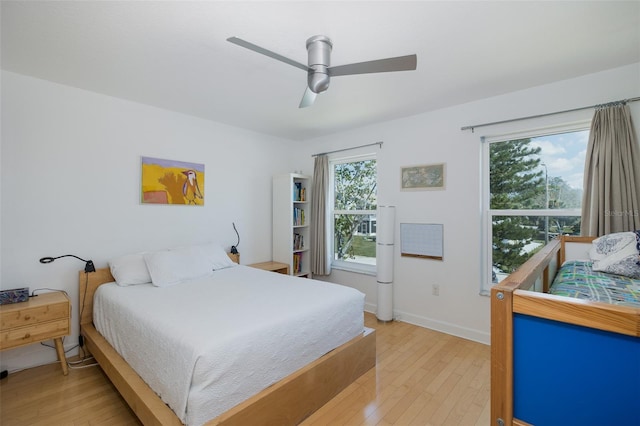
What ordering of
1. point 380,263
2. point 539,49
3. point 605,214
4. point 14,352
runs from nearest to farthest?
point 539,49
point 605,214
point 14,352
point 380,263

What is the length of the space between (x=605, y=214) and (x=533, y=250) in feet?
2.19

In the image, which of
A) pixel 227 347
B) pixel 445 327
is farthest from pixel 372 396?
pixel 445 327

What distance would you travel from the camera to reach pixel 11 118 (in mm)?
2283

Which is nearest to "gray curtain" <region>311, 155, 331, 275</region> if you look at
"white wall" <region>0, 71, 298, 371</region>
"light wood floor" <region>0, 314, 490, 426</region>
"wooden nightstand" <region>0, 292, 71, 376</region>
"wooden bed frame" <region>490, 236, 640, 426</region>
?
"white wall" <region>0, 71, 298, 371</region>

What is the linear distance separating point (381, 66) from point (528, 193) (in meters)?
2.05

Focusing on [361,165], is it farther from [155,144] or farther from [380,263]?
[155,144]

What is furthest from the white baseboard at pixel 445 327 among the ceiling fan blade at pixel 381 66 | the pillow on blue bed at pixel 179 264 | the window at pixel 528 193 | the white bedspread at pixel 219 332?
the ceiling fan blade at pixel 381 66

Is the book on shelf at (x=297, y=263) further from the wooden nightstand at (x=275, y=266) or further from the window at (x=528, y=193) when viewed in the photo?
the window at (x=528, y=193)

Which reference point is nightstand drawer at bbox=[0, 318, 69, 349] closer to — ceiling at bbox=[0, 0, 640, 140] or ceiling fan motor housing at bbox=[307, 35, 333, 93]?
ceiling at bbox=[0, 0, 640, 140]

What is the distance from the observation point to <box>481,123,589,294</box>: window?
251 centimetres

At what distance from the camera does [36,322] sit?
2094mm

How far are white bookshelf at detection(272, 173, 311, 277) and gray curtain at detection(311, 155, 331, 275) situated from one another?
0.49ft

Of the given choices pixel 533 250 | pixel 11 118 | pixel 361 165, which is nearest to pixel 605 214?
pixel 533 250

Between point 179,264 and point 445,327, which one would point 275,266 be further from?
point 445,327
